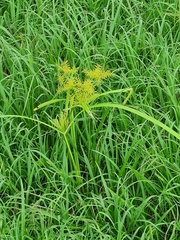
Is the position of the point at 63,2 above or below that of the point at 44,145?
above

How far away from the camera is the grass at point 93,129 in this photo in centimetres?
203

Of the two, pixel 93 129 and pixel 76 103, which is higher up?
pixel 76 103

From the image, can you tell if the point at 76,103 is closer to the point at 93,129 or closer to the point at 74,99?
the point at 74,99

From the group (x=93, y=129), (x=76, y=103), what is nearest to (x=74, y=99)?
(x=76, y=103)

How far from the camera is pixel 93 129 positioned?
2.30m

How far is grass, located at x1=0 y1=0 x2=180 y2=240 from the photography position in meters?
2.03

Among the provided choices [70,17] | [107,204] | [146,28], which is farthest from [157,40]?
[107,204]

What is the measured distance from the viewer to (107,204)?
2.08 metres

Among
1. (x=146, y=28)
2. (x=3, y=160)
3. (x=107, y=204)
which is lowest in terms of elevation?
(x=107, y=204)

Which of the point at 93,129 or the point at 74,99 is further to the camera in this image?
the point at 93,129

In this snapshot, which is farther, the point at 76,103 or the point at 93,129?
the point at 93,129

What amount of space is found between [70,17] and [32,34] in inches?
8.5

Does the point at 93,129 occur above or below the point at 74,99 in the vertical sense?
below

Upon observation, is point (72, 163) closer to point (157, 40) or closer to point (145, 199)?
point (145, 199)
